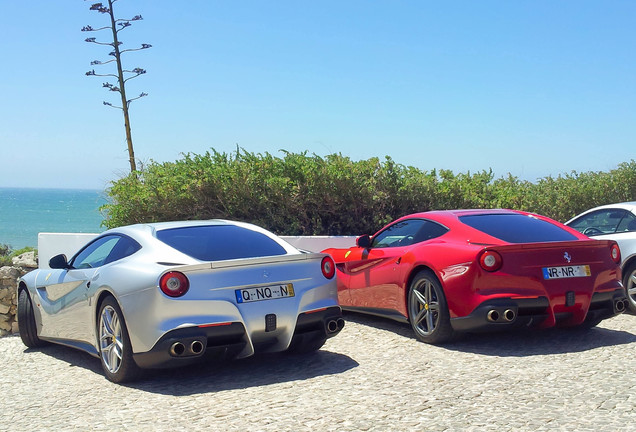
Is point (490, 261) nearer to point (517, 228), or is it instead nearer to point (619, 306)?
point (517, 228)

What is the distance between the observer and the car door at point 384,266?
28.0 ft

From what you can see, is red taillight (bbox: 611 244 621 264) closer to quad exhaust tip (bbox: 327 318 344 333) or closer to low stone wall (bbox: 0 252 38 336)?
quad exhaust tip (bbox: 327 318 344 333)

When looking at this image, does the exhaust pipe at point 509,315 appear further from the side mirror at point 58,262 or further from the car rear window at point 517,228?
the side mirror at point 58,262

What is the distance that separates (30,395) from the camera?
21.4 feet

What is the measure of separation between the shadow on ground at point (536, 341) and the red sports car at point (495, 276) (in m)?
0.19

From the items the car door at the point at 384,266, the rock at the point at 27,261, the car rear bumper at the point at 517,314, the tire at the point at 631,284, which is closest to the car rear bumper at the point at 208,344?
the car rear bumper at the point at 517,314

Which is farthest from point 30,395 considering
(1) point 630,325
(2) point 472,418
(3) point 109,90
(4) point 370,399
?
(3) point 109,90

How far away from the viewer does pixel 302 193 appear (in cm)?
1395

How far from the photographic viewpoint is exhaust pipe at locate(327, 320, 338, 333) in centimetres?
686

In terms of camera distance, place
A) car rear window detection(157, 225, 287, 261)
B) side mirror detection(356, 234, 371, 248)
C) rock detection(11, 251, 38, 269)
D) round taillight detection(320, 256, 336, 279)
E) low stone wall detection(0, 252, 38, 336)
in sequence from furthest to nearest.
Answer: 1. rock detection(11, 251, 38, 269)
2. low stone wall detection(0, 252, 38, 336)
3. side mirror detection(356, 234, 371, 248)
4. round taillight detection(320, 256, 336, 279)
5. car rear window detection(157, 225, 287, 261)

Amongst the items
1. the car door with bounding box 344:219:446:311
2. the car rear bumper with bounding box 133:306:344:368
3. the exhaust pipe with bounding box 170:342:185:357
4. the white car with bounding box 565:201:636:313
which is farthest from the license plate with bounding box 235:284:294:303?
the white car with bounding box 565:201:636:313

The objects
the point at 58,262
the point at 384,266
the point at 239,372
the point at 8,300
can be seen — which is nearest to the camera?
the point at 239,372

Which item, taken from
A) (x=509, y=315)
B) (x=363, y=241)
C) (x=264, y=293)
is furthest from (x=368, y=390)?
(x=363, y=241)

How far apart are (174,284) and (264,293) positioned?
79cm
